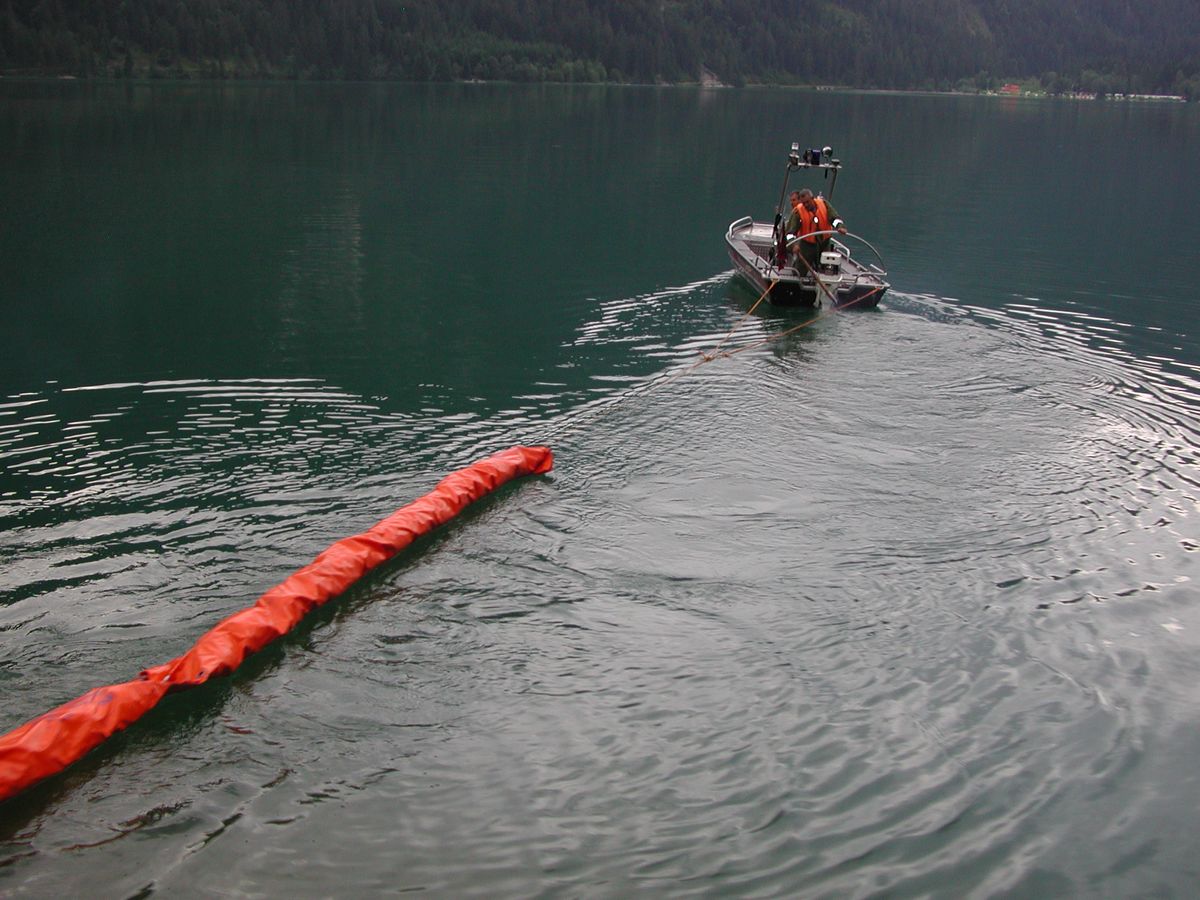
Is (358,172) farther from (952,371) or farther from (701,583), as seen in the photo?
(701,583)

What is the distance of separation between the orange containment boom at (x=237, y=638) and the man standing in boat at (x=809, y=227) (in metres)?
11.2

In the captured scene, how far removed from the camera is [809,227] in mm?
21172

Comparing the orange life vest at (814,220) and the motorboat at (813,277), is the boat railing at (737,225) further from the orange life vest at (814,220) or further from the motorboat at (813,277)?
the orange life vest at (814,220)

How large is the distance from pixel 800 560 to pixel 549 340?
9349mm

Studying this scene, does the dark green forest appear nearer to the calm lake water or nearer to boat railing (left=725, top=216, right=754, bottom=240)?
boat railing (left=725, top=216, right=754, bottom=240)

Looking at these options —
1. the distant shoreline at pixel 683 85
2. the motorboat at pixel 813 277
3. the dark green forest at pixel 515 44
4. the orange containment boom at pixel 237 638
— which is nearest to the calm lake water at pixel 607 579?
the orange containment boom at pixel 237 638

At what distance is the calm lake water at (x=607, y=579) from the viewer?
7.11 m

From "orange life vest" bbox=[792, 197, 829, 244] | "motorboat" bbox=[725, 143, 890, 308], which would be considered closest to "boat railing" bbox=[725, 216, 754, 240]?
"motorboat" bbox=[725, 143, 890, 308]

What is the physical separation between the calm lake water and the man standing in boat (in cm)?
152

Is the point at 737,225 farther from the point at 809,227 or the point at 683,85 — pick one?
the point at 683,85

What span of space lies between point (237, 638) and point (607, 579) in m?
3.52

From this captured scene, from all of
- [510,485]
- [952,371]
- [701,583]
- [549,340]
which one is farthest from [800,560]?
[549,340]

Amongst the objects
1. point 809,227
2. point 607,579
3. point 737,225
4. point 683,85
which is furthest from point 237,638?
point 683,85

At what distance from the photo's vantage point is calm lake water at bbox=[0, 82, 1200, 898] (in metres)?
7.11
